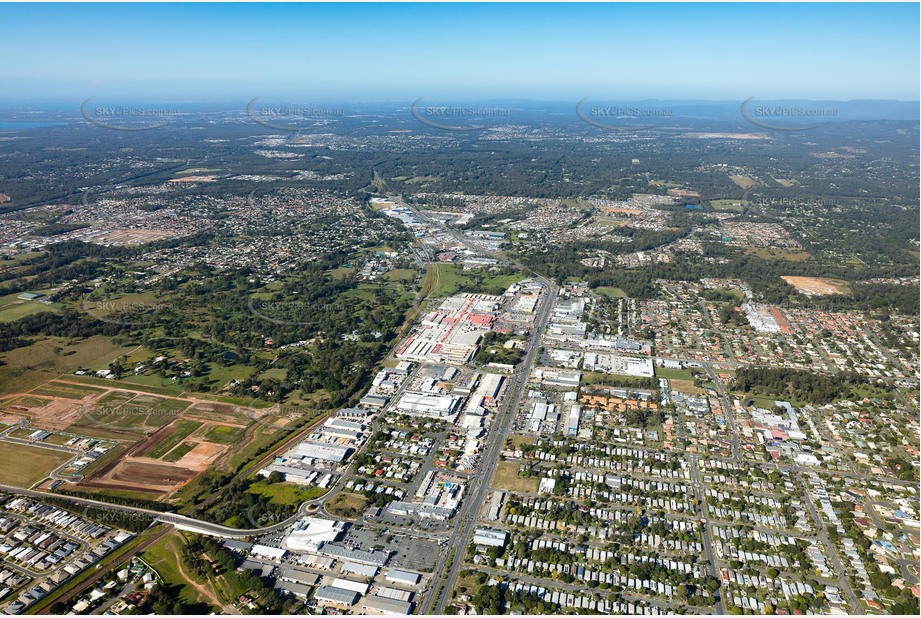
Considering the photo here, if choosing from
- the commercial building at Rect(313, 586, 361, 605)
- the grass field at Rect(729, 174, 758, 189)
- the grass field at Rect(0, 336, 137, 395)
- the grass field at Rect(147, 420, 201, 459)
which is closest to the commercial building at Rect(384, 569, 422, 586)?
the commercial building at Rect(313, 586, 361, 605)

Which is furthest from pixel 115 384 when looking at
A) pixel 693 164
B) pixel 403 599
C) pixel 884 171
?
pixel 884 171

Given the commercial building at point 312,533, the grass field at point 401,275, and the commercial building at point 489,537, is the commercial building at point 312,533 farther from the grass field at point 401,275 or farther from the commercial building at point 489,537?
the grass field at point 401,275

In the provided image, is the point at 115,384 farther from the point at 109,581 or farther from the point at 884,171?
the point at 884,171

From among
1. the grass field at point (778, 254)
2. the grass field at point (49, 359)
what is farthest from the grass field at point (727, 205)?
the grass field at point (49, 359)

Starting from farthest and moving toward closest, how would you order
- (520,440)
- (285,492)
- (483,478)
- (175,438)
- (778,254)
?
(778,254) < (175,438) < (520,440) < (483,478) < (285,492)

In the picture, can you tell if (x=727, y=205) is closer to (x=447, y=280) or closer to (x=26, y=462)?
(x=447, y=280)

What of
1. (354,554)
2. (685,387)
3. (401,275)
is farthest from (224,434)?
(401,275)

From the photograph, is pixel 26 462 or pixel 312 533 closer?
pixel 312 533
